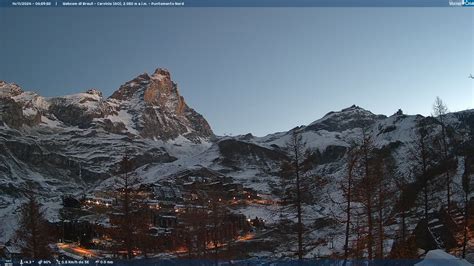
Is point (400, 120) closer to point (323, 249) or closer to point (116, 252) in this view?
point (323, 249)

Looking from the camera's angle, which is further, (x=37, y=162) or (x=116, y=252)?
(x=37, y=162)

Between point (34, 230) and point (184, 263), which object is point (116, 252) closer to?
point (34, 230)

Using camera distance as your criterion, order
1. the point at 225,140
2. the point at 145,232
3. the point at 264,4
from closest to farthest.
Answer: the point at 264,4, the point at 145,232, the point at 225,140

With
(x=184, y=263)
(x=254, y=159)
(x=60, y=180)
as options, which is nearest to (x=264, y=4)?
(x=184, y=263)

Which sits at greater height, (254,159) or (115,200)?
(254,159)

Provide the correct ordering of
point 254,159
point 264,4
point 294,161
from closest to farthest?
point 264,4, point 294,161, point 254,159

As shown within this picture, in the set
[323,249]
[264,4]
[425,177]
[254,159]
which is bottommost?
[323,249]

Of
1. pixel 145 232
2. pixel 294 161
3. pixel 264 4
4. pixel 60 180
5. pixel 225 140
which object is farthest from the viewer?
pixel 60 180

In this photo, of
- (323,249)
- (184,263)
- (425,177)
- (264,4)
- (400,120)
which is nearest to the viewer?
(264,4)

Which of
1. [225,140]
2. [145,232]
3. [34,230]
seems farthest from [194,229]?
[225,140]
